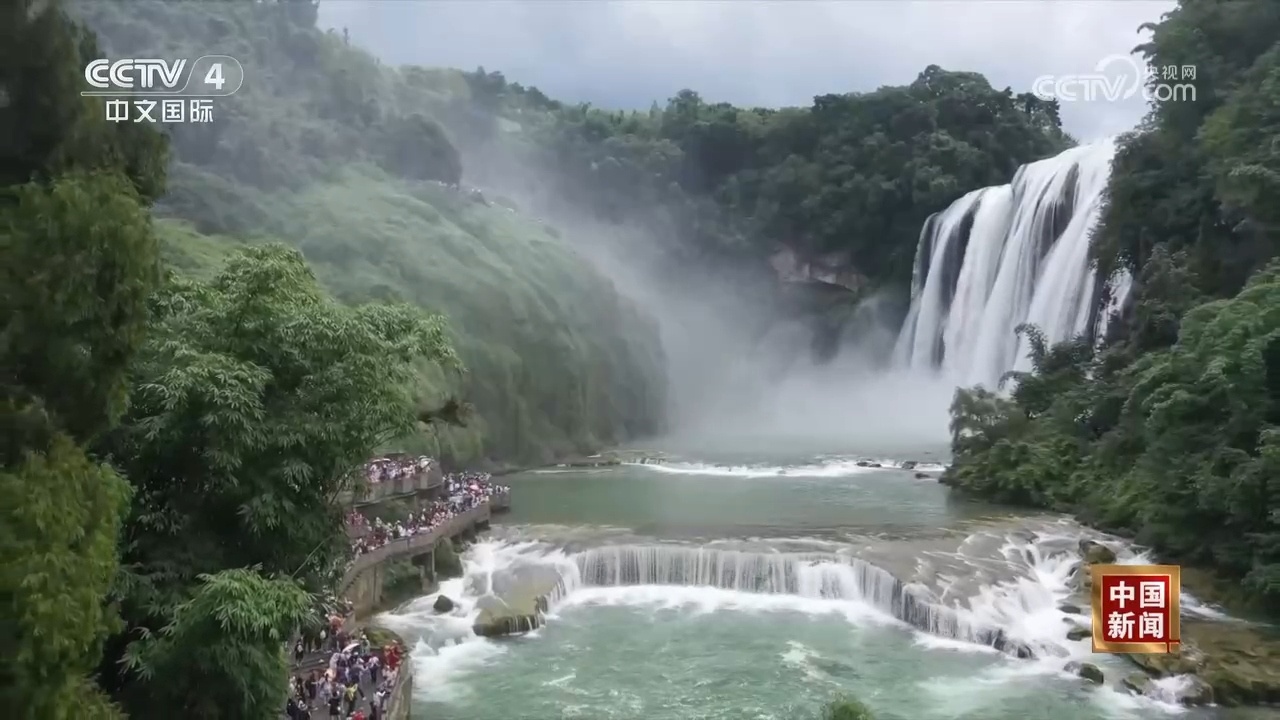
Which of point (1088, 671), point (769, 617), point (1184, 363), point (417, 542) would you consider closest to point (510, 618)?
point (417, 542)

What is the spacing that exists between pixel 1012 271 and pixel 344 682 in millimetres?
30520

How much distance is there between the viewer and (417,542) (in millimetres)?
20391

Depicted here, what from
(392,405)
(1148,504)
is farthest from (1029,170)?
(392,405)

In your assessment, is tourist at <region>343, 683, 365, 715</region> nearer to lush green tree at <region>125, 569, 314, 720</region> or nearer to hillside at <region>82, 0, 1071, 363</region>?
lush green tree at <region>125, 569, 314, 720</region>

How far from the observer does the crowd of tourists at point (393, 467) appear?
880 inches

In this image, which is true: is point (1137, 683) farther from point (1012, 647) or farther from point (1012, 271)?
point (1012, 271)

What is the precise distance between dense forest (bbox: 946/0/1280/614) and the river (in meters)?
1.58

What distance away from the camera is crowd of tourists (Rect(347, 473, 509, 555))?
19.6m

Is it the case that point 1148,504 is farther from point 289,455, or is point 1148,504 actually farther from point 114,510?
point 114,510

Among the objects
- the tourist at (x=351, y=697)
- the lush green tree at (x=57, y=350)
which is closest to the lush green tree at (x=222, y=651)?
the lush green tree at (x=57, y=350)

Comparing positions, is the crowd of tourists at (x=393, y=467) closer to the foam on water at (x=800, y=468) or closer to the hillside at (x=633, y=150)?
the foam on water at (x=800, y=468)

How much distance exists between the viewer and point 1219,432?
1953 cm

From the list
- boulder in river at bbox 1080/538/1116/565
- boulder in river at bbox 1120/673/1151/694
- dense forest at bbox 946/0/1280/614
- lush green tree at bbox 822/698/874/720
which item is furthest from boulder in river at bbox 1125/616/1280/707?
lush green tree at bbox 822/698/874/720

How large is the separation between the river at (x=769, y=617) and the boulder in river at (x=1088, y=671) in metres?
0.16
